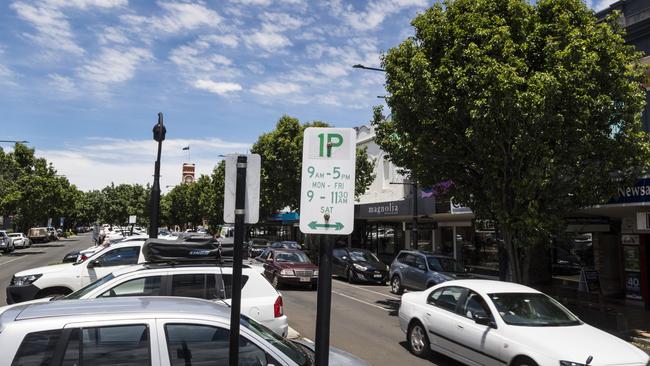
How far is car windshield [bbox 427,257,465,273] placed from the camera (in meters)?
16.5

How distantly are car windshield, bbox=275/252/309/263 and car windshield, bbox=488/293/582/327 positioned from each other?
40.0 feet

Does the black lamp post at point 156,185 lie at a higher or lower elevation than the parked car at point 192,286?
higher

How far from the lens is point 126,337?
12.3 ft

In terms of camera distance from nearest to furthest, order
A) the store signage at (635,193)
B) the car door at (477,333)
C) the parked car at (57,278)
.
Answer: the car door at (477,333)
the parked car at (57,278)
the store signage at (635,193)

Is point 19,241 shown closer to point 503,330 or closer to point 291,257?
point 291,257

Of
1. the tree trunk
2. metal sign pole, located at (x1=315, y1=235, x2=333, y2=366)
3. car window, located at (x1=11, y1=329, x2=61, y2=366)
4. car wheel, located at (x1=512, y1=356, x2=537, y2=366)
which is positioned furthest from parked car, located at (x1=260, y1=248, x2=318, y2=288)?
metal sign pole, located at (x1=315, y1=235, x2=333, y2=366)

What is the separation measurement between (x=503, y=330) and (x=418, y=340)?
2.22 meters

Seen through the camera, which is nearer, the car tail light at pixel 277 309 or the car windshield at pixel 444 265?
the car tail light at pixel 277 309

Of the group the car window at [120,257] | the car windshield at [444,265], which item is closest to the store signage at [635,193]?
the car windshield at [444,265]

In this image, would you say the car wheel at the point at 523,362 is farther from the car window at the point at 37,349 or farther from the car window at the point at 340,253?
the car window at the point at 340,253

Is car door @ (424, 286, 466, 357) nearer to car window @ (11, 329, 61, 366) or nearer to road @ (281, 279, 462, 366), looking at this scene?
road @ (281, 279, 462, 366)

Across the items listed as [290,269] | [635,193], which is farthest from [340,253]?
[635,193]

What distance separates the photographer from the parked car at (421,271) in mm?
16031

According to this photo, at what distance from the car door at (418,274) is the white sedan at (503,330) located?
7147mm
